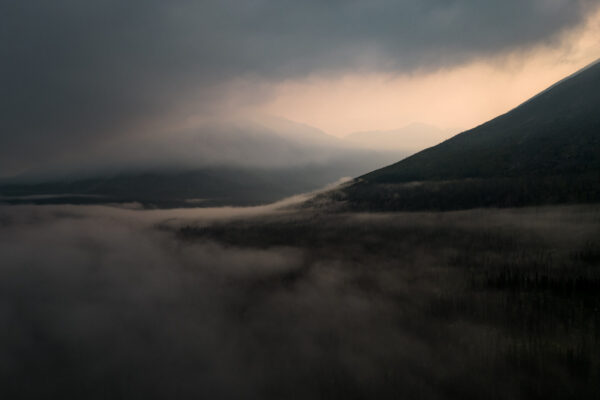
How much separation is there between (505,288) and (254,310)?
425ft

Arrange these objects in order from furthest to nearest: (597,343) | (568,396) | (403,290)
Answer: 1. (403,290)
2. (597,343)
3. (568,396)

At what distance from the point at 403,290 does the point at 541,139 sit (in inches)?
5875

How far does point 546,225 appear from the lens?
145 metres

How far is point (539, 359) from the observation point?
7256 cm

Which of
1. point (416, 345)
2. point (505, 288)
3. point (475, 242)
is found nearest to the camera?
point (416, 345)

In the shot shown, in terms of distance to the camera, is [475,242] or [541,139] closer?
[475,242]

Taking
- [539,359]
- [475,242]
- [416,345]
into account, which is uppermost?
[475,242]

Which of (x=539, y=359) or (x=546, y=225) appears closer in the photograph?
(x=539, y=359)

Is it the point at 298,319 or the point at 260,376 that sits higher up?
the point at 298,319

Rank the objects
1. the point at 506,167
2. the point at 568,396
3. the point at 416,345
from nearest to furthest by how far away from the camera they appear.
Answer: the point at 568,396
the point at 416,345
the point at 506,167

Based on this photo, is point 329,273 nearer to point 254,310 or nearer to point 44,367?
point 254,310

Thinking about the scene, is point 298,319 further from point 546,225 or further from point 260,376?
point 546,225

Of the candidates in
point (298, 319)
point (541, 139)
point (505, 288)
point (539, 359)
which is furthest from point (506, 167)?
point (298, 319)

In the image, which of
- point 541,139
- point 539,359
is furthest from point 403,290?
point 541,139
